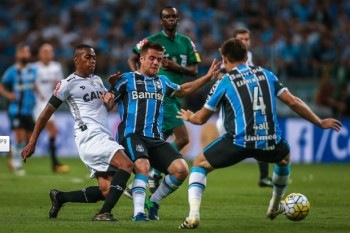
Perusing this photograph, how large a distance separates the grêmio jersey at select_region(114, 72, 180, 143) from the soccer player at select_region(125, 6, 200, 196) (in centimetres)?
241

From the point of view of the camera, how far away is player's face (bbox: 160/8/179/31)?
12.4 metres

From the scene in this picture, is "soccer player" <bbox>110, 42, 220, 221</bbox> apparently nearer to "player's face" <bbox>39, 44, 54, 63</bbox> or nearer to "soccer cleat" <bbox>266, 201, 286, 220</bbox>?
"soccer cleat" <bbox>266, 201, 286, 220</bbox>

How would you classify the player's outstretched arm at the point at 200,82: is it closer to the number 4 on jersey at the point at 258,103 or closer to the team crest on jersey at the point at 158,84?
the team crest on jersey at the point at 158,84

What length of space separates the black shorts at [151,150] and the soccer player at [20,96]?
870 centimetres

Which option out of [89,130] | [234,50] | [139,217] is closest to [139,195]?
[139,217]

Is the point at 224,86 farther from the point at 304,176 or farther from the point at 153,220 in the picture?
the point at 304,176

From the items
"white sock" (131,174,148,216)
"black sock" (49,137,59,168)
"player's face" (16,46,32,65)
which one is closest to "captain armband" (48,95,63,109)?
"white sock" (131,174,148,216)

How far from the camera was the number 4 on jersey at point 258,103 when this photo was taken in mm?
8836

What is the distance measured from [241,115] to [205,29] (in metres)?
14.1

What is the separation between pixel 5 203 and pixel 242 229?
4028 millimetres

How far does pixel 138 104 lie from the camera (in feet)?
32.1

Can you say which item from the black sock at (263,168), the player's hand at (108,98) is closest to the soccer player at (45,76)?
the black sock at (263,168)

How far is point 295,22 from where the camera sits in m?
22.4

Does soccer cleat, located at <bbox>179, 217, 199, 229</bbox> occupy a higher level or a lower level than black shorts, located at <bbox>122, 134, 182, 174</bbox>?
lower
